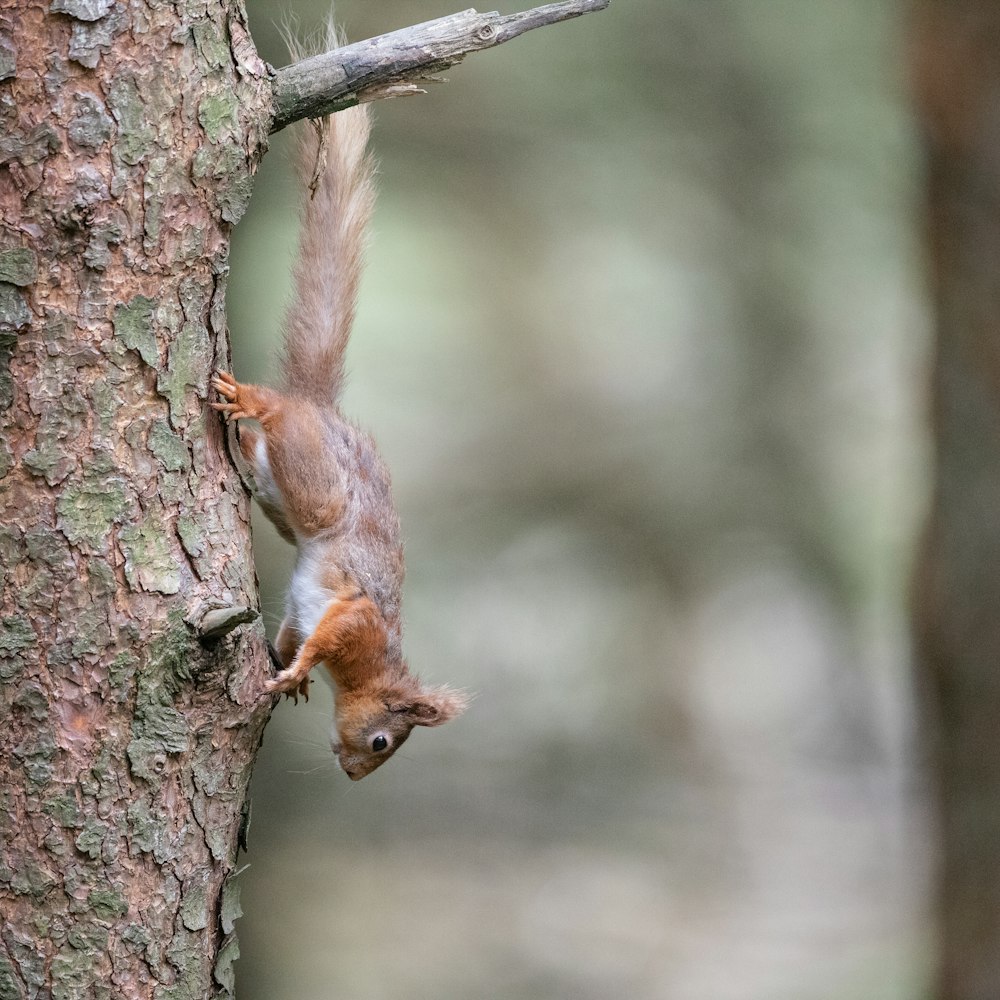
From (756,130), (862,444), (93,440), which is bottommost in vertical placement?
(93,440)

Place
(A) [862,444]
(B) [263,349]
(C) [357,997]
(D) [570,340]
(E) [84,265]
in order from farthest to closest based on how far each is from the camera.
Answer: (A) [862,444] → (D) [570,340] → (C) [357,997] → (B) [263,349] → (E) [84,265]

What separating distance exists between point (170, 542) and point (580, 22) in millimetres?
4795

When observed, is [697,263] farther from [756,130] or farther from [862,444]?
[862,444]

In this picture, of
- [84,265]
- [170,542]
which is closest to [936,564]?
[170,542]

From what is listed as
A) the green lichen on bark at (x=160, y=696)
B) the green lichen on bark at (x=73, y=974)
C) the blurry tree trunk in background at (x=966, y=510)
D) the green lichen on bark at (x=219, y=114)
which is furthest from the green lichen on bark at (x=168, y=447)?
the blurry tree trunk in background at (x=966, y=510)

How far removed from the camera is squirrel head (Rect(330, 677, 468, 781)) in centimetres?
308

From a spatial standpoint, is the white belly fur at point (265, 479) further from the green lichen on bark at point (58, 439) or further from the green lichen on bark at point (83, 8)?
the green lichen on bark at point (83, 8)

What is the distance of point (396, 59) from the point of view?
195 centimetres

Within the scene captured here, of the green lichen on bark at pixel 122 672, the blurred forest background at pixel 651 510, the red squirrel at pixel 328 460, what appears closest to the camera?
the green lichen on bark at pixel 122 672

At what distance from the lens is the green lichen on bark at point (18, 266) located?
184 centimetres

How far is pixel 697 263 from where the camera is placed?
21.1 feet

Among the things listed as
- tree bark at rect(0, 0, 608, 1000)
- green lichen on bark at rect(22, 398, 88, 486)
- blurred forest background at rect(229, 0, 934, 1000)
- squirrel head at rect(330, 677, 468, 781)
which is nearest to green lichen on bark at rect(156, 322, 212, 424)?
tree bark at rect(0, 0, 608, 1000)

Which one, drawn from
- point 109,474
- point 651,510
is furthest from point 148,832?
point 651,510

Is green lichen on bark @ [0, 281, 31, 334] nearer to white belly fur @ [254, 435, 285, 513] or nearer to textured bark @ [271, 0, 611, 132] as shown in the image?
textured bark @ [271, 0, 611, 132]
